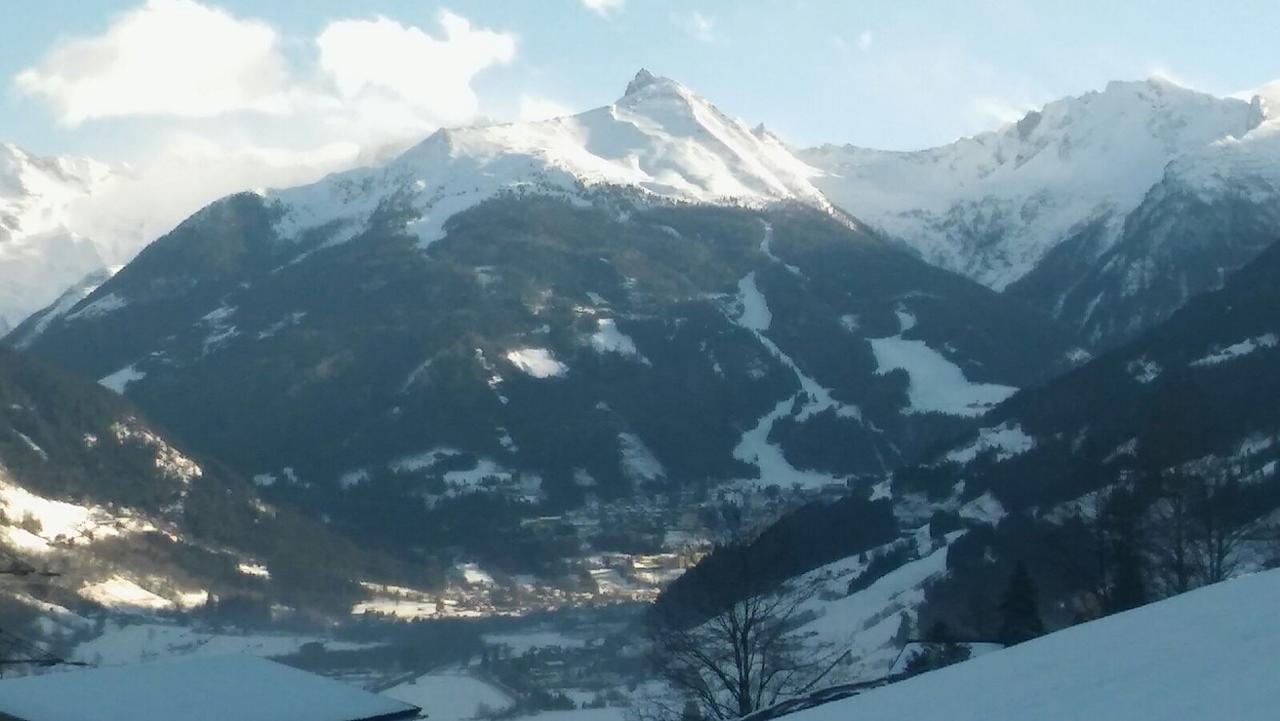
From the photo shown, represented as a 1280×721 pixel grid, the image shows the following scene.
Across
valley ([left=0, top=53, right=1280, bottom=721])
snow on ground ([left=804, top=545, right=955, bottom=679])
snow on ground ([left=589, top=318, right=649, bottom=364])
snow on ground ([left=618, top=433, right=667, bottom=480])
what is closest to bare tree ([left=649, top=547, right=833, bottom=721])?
valley ([left=0, top=53, right=1280, bottom=721])

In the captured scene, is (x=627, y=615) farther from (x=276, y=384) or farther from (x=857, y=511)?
(x=276, y=384)

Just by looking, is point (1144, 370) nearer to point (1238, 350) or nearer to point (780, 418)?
point (1238, 350)

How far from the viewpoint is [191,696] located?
24.4 metres

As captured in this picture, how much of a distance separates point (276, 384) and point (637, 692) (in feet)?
416

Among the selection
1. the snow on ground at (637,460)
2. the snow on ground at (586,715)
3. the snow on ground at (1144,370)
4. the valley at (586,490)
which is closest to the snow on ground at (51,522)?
the valley at (586,490)

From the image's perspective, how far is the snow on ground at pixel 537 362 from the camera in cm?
17025

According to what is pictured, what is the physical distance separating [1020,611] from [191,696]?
21563 mm

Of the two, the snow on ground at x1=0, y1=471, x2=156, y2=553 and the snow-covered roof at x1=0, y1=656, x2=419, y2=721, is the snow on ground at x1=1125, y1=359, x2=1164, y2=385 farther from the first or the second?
the snow-covered roof at x1=0, y1=656, x2=419, y2=721

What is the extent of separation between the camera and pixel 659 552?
107 meters

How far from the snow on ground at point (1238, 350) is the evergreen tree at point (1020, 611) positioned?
6811 cm

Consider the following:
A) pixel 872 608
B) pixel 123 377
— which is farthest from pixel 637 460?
pixel 872 608

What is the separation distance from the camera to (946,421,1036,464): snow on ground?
349 ft

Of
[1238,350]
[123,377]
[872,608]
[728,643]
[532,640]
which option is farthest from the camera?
[123,377]

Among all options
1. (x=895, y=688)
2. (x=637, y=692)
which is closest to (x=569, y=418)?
(x=637, y=692)
